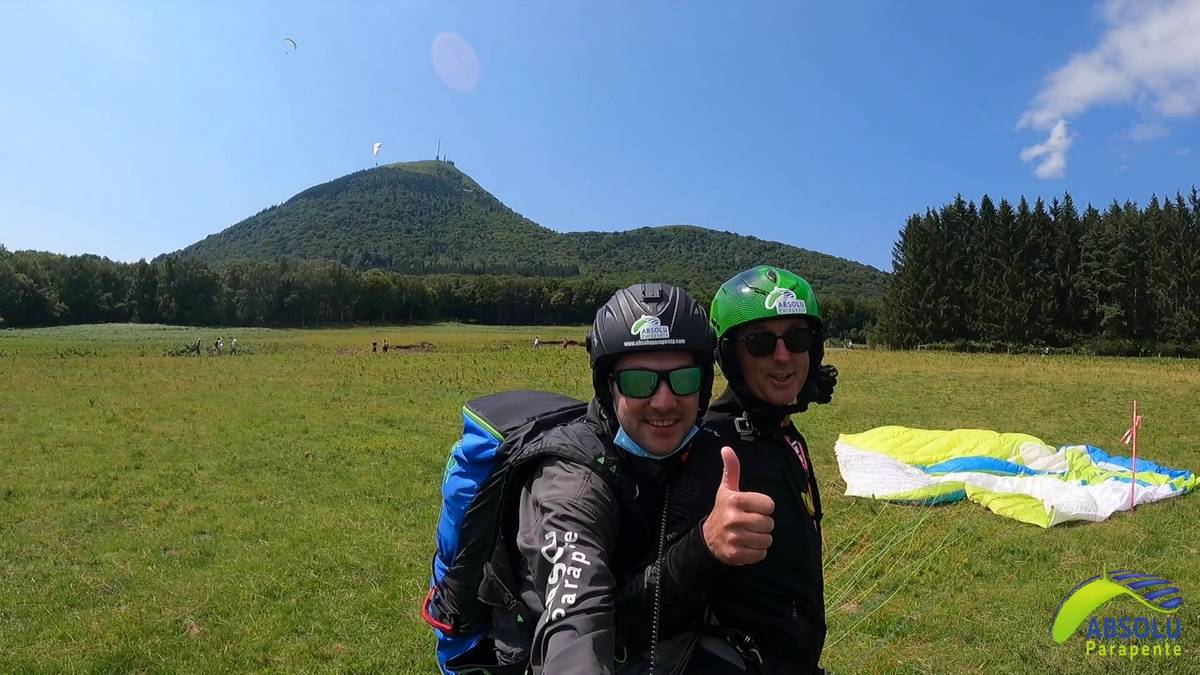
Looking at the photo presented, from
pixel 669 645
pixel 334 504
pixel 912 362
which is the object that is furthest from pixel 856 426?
pixel 912 362

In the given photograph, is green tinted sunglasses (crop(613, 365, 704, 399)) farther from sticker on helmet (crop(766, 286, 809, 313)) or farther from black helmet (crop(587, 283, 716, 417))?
sticker on helmet (crop(766, 286, 809, 313))

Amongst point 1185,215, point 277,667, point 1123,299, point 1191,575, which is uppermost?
point 1185,215

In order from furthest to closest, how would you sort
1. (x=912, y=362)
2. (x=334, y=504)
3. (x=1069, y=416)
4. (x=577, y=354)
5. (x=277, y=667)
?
(x=577, y=354), (x=912, y=362), (x=1069, y=416), (x=334, y=504), (x=277, y=667)

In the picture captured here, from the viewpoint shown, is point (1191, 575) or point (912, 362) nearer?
point (1191, 575)

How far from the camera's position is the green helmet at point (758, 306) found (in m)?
2.92

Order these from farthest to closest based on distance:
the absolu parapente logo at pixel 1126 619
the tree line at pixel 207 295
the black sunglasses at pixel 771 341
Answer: the tree line at pixel 207 295, the absolu parapente logo at pixel 1126 619, the black sunglasses at pixel 771 341

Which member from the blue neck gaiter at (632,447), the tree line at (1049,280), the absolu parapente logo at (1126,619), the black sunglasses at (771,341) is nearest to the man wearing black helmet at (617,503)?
the blue neck gaiter at (632,447)

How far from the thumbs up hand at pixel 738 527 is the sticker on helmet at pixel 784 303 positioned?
1294 mm

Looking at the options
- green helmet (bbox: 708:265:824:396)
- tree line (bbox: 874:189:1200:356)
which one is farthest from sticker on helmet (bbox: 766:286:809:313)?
tree line (bbox: 874:189:1200:356)

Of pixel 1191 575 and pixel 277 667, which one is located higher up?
pixel 1191 575

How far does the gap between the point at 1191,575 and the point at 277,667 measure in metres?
8.60

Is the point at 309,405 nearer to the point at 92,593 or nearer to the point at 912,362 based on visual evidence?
the point at 92,593

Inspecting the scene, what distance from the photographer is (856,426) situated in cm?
1688

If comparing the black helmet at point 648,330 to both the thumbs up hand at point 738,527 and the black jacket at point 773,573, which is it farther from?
the thumbs up hand at point 738,527
